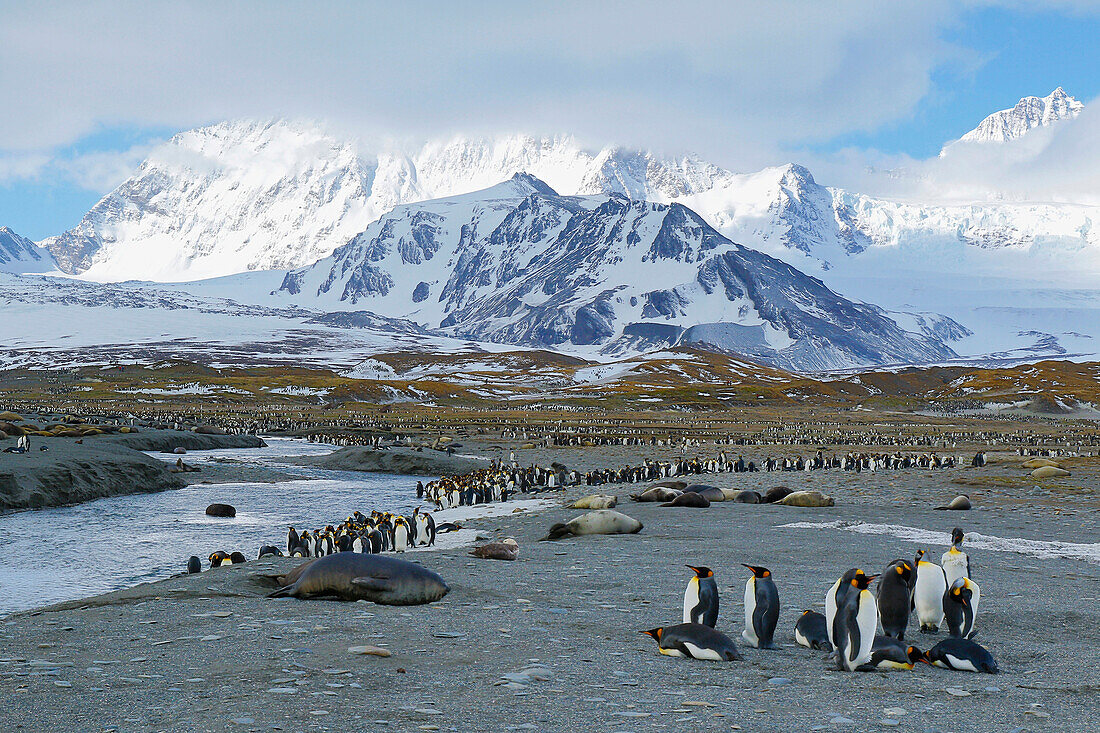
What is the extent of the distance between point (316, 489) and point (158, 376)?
123594mm

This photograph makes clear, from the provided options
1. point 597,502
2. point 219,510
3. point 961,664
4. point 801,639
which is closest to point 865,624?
point 961,664

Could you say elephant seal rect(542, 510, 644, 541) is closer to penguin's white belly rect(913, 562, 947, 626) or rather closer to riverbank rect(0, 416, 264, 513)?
penguin's white belly rect(913, 562, 947, 626)

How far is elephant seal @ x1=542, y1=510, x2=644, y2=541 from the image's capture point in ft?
56.4

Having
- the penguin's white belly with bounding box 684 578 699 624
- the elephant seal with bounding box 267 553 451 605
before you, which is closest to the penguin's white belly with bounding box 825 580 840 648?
the penguin's white belly with bounding box 684 578 699 624

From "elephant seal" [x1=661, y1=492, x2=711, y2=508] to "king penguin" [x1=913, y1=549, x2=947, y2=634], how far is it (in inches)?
546

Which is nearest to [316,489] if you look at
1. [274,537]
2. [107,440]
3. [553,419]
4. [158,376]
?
[274,537]

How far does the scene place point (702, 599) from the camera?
328 inches

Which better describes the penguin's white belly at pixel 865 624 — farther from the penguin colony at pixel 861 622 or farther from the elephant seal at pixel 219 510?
the elephant seal at pixel 219 510

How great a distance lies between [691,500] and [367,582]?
1413 centimetres

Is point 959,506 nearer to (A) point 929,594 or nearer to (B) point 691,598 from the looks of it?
(A) point 929,594

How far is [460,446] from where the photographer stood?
51062 mm

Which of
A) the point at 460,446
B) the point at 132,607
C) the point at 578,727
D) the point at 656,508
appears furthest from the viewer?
the point at 460,446

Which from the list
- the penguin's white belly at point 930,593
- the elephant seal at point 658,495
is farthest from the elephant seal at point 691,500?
the penguin's white belly at point 930,593

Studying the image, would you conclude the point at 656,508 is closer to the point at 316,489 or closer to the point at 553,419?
the point at 316,489
